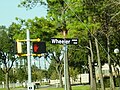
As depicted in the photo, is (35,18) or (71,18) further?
(35,18)

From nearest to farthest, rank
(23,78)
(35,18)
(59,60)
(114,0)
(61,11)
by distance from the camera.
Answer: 1. (114,0)
2. (61,11)
3. (35,18)
4. (59,60)
5. (23,78)

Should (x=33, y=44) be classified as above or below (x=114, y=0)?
below

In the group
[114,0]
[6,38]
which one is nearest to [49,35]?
[114,0]

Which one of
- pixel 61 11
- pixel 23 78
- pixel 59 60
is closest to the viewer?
pixel 61 11

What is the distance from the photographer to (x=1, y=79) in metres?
101

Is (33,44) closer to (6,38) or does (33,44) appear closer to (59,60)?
(59,60)

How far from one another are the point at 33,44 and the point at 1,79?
291 ft

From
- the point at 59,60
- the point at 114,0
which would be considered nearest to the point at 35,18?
the point at 114,0

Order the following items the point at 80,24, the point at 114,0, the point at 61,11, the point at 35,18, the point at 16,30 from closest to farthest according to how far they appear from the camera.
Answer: the point at 114,0
the point at 80,24
the point at 61,11
the point at 35,18
the point at 16,30

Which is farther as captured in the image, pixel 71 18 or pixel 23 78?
pixel 23 78

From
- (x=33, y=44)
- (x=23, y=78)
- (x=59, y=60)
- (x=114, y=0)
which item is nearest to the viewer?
(x=33, y=44)

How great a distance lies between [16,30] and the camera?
35281mm

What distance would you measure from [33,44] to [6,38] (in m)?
48.1

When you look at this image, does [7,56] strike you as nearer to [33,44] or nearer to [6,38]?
[6,38]
